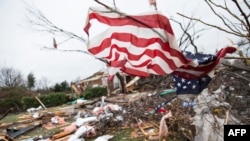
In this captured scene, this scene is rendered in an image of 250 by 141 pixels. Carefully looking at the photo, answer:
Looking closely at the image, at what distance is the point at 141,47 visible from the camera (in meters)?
3.10

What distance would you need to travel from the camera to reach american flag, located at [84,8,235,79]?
2.81m

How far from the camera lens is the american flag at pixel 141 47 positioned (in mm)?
2807

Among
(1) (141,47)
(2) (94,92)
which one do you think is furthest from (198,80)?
(2) (94,92)

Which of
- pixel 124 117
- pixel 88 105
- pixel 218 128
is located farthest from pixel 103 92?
pixel 218 128

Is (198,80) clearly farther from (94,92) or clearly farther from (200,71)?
(94,92)

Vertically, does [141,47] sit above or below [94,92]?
above

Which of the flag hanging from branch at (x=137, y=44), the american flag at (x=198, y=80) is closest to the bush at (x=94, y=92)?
the american flag at (x=198, y=80)

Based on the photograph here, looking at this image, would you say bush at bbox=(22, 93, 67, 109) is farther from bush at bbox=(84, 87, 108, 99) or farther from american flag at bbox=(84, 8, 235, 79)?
american flag at bbox=(84, 8, 235, 79)

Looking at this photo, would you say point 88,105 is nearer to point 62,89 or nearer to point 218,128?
point 218,128

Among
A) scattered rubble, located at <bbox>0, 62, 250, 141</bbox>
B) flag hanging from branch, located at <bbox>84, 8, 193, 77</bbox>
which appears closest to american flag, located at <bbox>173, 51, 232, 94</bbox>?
flag hanging from branch, located at <bbox>84, 8, 193, 77</bbox>

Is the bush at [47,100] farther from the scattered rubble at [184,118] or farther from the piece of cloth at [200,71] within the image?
the piece of cloth at [200,71]

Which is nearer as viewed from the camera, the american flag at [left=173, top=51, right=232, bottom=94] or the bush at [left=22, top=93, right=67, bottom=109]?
the american flag at [left=173, top=51, right=232, bottom=94]

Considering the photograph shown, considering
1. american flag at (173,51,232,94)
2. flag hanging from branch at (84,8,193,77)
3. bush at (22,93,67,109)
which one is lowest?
bush at (22,93,67,109)

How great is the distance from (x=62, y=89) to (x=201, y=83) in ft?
127
